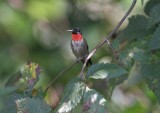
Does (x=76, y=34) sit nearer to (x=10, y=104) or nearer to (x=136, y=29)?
(x=136, y=29)

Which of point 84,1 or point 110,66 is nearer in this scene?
point 110,66

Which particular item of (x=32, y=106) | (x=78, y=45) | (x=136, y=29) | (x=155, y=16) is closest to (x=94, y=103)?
(x=32, y=106)

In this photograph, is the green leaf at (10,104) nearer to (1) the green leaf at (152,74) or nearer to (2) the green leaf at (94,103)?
(2) the green leaf at (94,103)

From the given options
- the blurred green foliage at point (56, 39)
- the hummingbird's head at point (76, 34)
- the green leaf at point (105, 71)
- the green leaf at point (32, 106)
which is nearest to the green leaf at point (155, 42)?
the green leaf at point (105, 71)

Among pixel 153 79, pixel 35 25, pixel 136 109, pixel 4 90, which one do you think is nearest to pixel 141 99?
pixel 136 109

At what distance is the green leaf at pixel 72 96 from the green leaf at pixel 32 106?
0.17 feet

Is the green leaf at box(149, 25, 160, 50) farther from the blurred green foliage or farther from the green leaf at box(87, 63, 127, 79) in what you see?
the blurred green foliage

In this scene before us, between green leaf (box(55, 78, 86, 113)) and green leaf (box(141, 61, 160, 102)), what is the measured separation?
41cm

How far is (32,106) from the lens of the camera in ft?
6.70

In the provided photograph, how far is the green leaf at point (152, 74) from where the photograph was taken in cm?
234

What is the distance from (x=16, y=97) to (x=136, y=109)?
2246 millimetres

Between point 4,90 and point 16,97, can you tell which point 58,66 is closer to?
point 16,97

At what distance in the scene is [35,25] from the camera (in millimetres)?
5418

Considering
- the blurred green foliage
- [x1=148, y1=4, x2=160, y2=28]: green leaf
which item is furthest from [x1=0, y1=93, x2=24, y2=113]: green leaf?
the blurred green foliage
